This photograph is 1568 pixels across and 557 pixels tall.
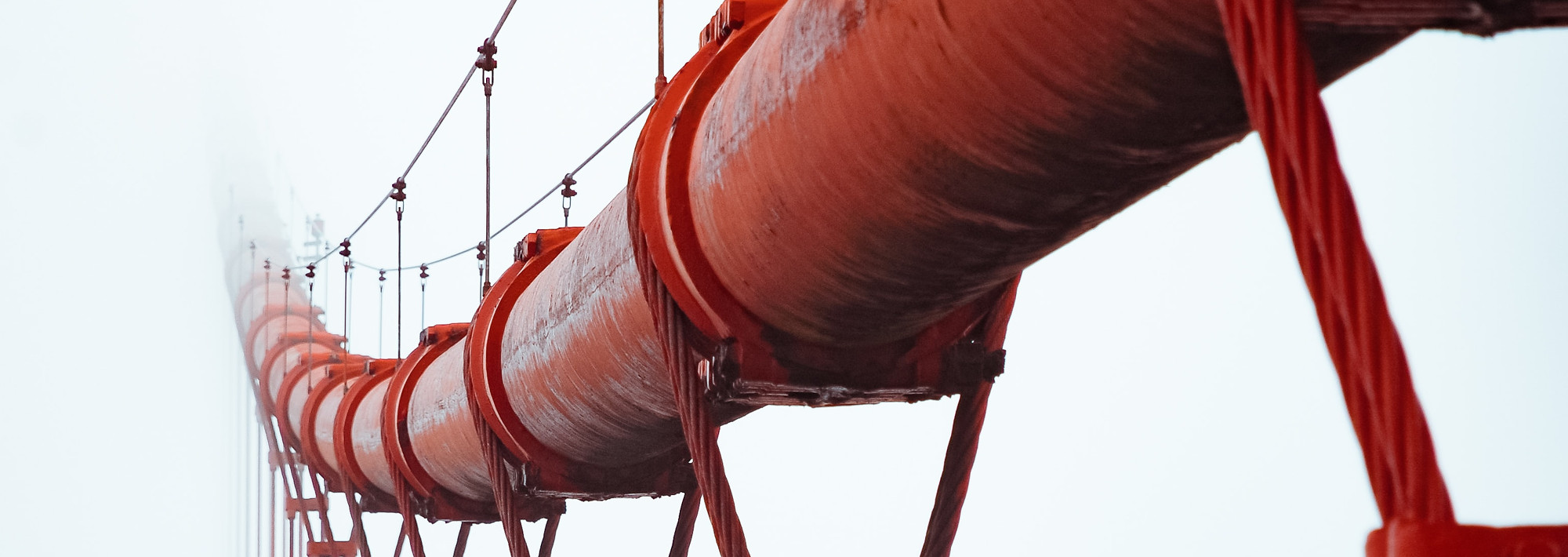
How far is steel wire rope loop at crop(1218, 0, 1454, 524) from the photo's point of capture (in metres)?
0.50

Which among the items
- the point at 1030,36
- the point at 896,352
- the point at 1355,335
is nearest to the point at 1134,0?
the point at 1030,36

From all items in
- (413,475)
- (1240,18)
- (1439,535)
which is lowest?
(1439,535)

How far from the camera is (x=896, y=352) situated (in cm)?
142

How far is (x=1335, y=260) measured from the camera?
0.53 metres

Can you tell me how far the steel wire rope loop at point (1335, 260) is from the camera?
0.50 meters

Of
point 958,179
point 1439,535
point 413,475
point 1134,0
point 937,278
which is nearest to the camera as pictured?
point 1439,535

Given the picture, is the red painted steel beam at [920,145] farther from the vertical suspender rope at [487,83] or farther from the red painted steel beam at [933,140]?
the vertical suspender rope at [487,83]

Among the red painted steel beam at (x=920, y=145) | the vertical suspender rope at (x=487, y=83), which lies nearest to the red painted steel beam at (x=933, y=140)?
the red painted steel beam at (x=920, y=145)

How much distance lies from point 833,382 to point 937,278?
0.89 ft

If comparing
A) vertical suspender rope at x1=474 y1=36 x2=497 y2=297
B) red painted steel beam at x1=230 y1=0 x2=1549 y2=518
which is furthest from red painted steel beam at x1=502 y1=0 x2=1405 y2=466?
vertical suspender rope at x1=474 y1=36 x2=497 y2=297

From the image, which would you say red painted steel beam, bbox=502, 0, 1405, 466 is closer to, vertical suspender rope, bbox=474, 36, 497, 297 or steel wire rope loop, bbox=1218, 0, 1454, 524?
steel wire rope loop, bbox=1218, 0, 1454, 524

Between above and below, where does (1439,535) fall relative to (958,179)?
below

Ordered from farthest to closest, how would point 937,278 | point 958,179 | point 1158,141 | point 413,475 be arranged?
point 413,475 < point 937,278 < point 958,179 < point 1158,141

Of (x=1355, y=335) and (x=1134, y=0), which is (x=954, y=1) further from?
(x=1355, y=335)
